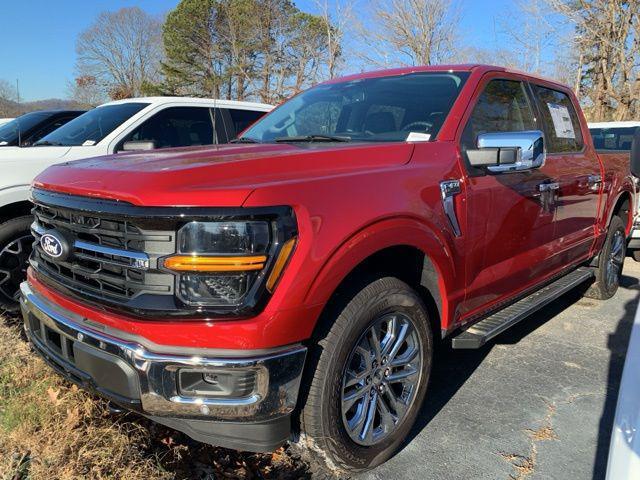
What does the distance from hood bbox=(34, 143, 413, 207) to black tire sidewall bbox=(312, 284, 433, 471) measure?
2.02 ft

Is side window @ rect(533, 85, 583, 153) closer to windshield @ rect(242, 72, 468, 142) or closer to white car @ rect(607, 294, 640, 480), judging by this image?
windshield @ rect(242, 72, 468, 142)

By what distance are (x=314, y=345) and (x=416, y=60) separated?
59.5 feet

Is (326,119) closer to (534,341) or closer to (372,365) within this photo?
(372,365)

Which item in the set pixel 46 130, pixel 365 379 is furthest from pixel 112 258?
pixel 46 130

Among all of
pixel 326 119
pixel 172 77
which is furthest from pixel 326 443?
pixel 172 77

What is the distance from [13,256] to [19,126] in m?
2.94

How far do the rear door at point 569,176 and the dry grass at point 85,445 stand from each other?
101 inches

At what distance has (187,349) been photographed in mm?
1854

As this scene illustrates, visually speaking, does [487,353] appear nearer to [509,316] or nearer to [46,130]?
[509,316]

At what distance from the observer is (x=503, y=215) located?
2988mm

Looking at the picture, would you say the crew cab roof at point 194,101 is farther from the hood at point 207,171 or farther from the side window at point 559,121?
the side window at point 559,121

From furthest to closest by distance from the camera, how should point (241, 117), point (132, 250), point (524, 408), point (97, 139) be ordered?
point (241, 117) → point (97, 139) → point (524, 408) → point (132, 250)

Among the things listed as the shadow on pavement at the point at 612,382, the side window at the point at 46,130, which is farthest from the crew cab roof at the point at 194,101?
the shadow on pavement at the point at 612,382

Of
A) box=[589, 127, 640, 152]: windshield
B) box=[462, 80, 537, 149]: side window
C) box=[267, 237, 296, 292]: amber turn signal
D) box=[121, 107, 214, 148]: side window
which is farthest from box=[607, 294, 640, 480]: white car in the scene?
box=[589, 127, 640, 152]: windshield
